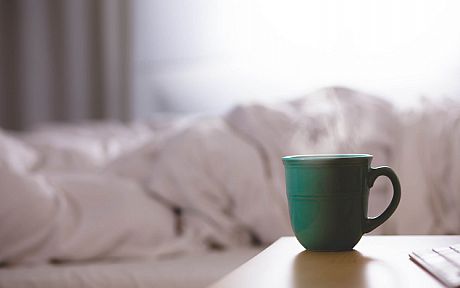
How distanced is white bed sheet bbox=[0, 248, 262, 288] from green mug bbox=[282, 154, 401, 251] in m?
0.54

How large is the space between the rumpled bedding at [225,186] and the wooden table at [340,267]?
0.65 meters

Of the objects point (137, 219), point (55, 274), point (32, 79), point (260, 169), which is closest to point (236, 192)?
point (260, 169)

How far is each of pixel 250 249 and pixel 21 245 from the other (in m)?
0.44

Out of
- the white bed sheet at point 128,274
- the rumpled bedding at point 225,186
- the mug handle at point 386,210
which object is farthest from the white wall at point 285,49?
the mug handle at point 386,210

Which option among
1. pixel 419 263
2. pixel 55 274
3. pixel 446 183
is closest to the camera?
pixel 419 263

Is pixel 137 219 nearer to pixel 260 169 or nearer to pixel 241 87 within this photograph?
pixel 260 169

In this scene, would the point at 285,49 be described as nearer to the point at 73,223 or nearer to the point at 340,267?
the point at 73,223

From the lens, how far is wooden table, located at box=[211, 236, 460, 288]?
1.53ft

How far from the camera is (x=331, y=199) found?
23.3 inches

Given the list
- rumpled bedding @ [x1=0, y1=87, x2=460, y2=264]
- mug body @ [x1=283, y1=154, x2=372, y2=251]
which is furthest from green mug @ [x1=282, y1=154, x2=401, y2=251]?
rumpled bedding @ [x1=0, y1=87, x2=460, y2=264]

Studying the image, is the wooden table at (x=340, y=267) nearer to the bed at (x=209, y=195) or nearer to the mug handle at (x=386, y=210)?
the mug handle at (x=386, y=210)

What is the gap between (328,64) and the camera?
2.54 metres

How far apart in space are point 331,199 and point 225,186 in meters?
0.78

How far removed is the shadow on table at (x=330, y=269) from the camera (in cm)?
47
